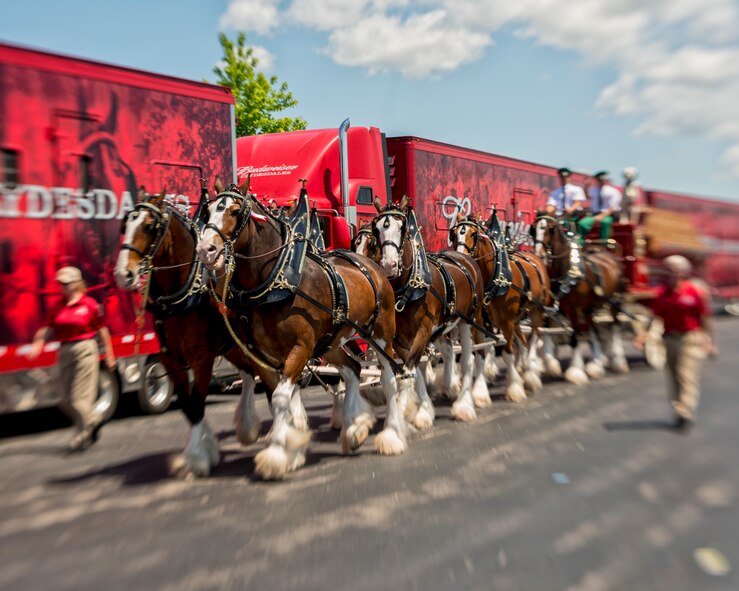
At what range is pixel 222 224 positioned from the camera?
18.5ft

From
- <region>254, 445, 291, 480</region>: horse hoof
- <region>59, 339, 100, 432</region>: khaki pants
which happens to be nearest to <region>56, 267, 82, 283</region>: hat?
<region>59, 339, 100, 432</region>: khaki pants

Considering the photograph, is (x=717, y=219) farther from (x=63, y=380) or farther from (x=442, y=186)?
(x=63, y=380)

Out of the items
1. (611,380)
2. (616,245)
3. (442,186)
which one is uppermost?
(442,186)

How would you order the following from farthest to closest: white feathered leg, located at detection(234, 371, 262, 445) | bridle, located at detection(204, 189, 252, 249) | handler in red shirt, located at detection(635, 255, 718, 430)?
1. handler in red shirt, located at detection(635, 255, 718, 430)
2. white feathered leg, located at detection(234, 371, 262, 445)
3. bridle, located at detection(204, 189, 252, 249)

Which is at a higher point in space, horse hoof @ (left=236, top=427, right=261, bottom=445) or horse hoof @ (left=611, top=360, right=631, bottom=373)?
horse hoof @ (left=236, top=427, right=261, bottom=445)

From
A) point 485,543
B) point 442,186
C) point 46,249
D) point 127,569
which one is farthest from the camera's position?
point 442,186

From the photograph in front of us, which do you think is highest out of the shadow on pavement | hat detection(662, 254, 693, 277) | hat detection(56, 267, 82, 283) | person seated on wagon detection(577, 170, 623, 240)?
person seated on wagon detection(577, 170, 623, 240)

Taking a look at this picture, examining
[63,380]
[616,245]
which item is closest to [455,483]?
[63,380]

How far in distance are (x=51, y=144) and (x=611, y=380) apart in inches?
344

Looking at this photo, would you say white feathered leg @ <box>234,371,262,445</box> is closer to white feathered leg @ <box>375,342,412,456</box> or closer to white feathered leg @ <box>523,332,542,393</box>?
white feathered leg @ <box>375,342,412,456</box>

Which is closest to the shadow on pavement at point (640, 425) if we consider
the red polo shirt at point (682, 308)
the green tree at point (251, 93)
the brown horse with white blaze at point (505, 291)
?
the red polo shirt at point (682, 308)

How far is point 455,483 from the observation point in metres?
5.81

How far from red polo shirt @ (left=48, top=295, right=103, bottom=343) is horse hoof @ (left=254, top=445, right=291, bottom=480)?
8.50 ft

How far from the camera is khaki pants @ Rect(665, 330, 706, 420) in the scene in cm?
727
